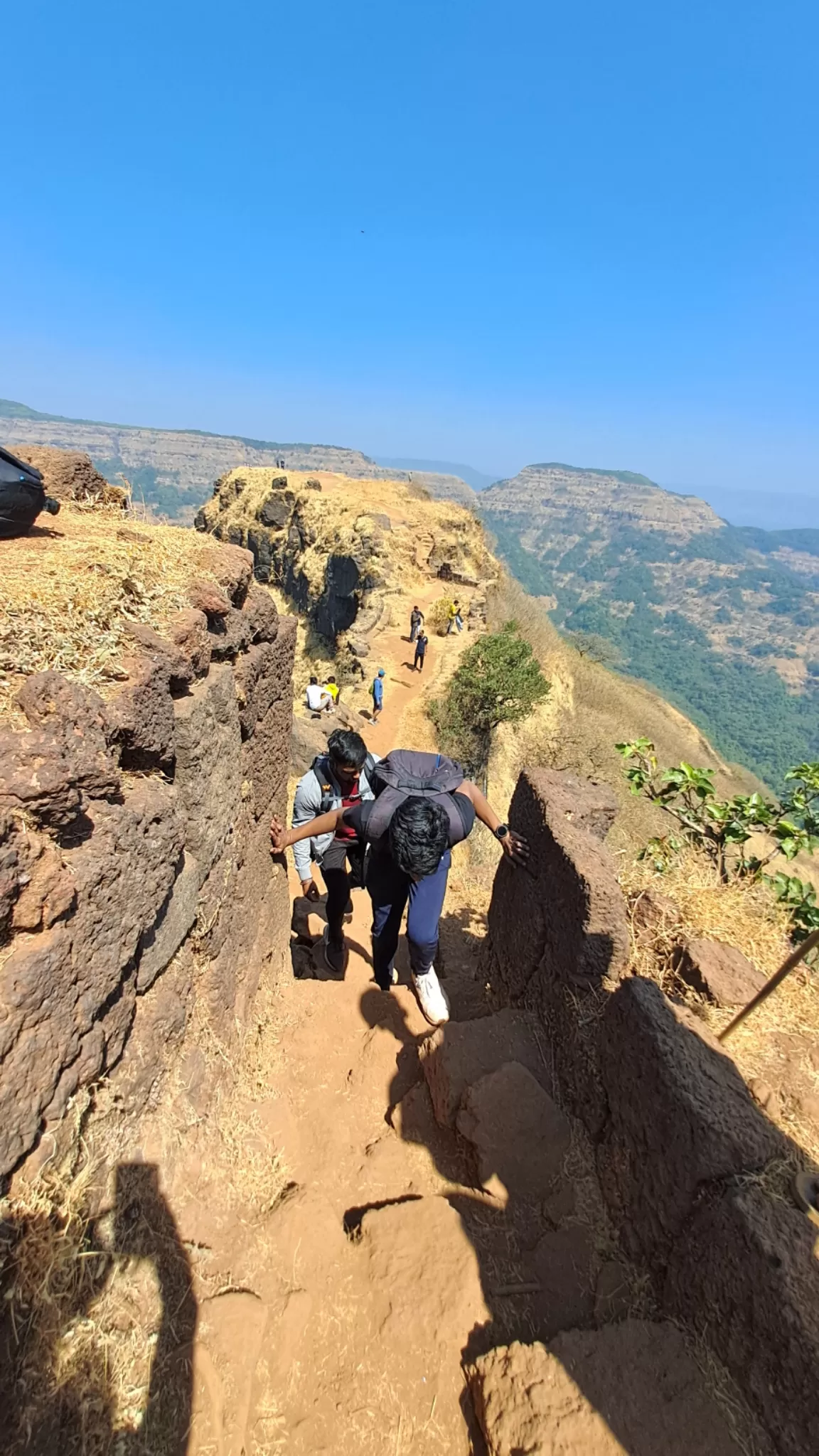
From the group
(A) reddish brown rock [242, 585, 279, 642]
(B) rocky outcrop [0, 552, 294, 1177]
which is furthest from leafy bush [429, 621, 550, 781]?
(B) rocky outcrop [0, 552, 294, 1177]

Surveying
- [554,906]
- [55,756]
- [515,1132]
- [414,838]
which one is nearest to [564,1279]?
[515,1132]

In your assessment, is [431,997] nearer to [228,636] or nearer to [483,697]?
[228,636]

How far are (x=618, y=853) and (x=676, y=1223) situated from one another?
2.61 m

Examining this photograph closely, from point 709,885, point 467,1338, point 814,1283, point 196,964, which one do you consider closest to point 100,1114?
point 196,964

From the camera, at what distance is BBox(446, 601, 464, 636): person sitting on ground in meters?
22.1

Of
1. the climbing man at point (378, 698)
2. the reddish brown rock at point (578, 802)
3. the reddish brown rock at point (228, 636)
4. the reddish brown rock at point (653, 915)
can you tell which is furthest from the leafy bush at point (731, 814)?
the climbing man at point (378, 698)

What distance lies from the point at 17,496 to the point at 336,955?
424 centimetres

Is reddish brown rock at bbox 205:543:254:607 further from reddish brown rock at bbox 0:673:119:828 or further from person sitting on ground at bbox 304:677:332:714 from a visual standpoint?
person sitting on ground at bbox 304:677:332:714

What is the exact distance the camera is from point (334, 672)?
69.5 feet

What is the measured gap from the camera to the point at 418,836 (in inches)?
142

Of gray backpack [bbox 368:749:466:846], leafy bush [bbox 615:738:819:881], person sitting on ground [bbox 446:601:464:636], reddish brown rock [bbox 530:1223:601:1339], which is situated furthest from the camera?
person sitting on ground [bbox 446:601:464:636]

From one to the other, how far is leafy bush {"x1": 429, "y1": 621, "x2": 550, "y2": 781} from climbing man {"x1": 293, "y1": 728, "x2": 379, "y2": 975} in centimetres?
1138

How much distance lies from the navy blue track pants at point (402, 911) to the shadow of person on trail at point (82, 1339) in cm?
193

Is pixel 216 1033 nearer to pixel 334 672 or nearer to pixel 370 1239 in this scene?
pixel 370 1239
